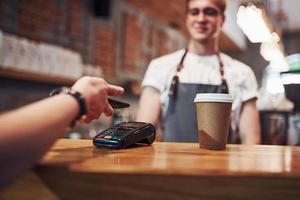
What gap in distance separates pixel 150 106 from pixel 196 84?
0.29 m

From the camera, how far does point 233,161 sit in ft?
2.57

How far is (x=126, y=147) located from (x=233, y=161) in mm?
347

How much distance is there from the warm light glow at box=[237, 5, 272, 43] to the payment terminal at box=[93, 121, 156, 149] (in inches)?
138

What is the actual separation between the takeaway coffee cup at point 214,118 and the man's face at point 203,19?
106 cm

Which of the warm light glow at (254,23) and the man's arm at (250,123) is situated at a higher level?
the warm light glow at (254,23)

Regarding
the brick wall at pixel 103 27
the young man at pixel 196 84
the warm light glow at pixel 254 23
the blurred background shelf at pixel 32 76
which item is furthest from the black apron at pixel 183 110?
the warm light glow at pixel 254 23

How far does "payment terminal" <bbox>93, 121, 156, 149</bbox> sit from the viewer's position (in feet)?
3.26

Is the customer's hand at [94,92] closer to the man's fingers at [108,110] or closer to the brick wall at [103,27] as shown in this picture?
the man's fingers at [108,110]

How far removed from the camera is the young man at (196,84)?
196 centimetres

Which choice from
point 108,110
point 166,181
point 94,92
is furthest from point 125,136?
point 166,181

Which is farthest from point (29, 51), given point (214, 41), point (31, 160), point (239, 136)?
point (31, 160)

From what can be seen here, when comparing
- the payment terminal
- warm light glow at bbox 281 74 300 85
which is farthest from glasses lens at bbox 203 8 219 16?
the payment terminal

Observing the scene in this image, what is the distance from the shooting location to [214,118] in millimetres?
1029

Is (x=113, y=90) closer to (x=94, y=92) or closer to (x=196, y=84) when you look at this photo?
(x=94, y=92)
